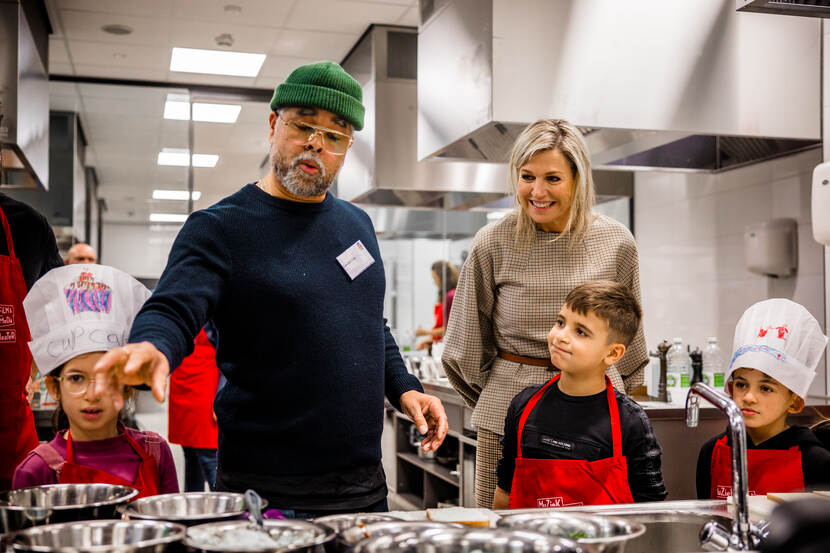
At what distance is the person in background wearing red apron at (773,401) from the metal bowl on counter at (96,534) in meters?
1.44

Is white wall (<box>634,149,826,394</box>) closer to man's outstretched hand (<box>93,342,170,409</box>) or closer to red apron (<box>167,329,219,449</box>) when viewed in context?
red apron (<box>167,329,219,449</box>)

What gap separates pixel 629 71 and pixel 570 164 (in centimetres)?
132

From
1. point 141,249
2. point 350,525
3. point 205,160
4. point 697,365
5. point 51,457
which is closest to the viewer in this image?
point 350,525

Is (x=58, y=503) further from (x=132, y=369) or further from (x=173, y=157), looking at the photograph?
(x=173, y=157)

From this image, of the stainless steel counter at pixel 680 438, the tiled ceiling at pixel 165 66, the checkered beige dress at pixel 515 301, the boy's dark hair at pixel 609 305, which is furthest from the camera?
the tiled ceiling at pixel 165 66

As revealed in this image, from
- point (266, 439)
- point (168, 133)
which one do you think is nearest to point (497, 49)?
point (266, 439)

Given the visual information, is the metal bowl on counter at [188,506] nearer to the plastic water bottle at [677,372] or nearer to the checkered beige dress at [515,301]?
the checkered beige dress at [515,301]

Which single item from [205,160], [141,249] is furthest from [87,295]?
[205,160]

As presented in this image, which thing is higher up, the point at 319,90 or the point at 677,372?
the point at 319,90

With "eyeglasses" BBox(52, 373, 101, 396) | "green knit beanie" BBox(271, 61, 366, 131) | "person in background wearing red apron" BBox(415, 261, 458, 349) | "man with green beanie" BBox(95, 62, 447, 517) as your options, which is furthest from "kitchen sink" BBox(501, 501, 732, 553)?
"person in background wearing red apron" BBox(415, 261, 458, 349)

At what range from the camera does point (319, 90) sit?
1.64m

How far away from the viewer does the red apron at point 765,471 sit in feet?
6.74

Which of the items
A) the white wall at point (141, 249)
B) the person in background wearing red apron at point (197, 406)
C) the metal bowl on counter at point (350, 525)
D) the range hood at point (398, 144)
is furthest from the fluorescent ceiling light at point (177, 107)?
the metal bowl on counter at point (350, 525)

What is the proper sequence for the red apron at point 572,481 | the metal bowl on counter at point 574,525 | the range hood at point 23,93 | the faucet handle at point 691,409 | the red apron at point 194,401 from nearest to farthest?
the metal bowl on counter at point 574,525, the faucet handle at point 691,409, the red apron at point 572,481, the range hood at point 23,93, the red apron at point 194,401
